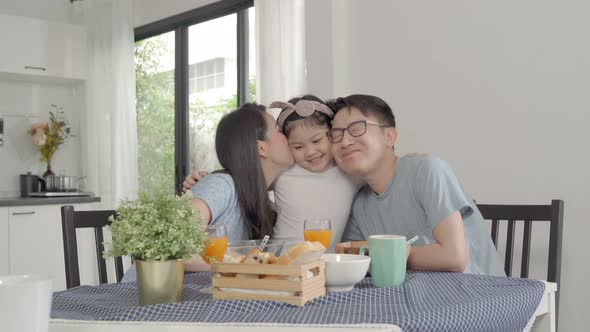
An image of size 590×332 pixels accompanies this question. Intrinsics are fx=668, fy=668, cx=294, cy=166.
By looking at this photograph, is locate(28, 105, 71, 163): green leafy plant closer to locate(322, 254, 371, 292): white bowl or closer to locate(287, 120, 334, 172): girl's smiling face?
Answer: locate(287, 120, 334, 172): girl's smiling face

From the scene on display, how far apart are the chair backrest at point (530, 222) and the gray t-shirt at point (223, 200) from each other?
0.83 m

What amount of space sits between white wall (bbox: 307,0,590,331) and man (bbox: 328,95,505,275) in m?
0.90

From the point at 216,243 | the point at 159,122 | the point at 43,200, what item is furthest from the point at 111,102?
the point at 216,243

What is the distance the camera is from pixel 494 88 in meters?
2.96

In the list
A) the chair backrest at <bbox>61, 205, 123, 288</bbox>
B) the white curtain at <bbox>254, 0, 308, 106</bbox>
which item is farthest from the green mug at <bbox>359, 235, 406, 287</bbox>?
the white curtain at <bbox>254, 0, 308, 106</bbox>

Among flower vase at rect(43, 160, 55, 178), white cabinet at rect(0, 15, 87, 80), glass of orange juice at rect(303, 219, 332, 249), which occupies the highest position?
white cabinet at rect(0, 15, 87, 80)

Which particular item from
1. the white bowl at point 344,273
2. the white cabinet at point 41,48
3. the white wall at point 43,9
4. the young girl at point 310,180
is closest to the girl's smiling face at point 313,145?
the young girl at point 310,180

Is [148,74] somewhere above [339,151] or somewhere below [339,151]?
above

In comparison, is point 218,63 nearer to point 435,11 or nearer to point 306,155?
point 435,11

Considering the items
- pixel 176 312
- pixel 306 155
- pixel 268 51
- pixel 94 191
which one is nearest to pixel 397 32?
pixel 268 51

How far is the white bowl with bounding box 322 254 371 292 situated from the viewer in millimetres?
1357

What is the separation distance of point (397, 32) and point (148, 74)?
8.92ft

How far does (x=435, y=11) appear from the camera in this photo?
10.5 feet

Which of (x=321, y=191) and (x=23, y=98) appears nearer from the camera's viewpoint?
(x=321, y=191)
